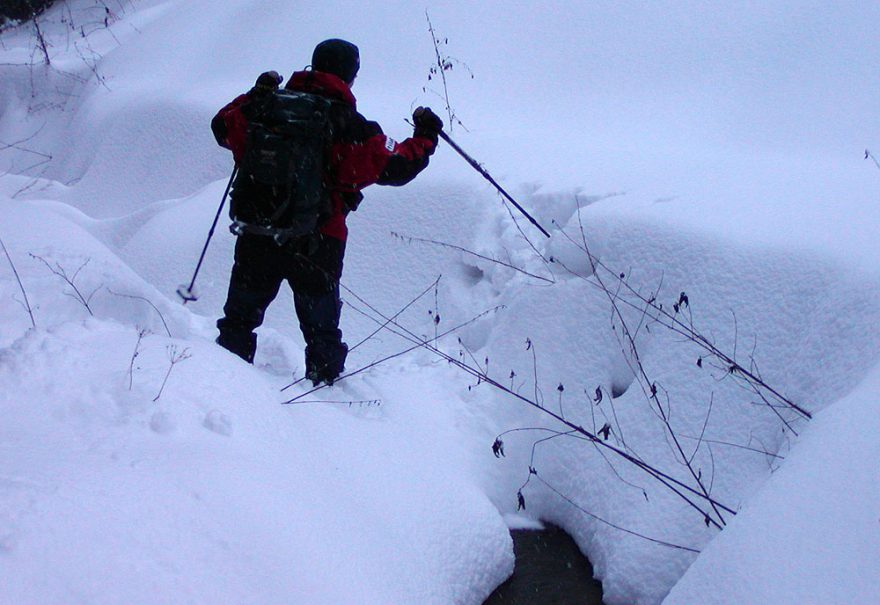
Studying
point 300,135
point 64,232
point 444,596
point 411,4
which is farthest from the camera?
point 411,4

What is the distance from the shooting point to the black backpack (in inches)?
103

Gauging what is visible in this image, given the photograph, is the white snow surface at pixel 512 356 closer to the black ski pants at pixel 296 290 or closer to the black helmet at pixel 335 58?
the black ski pants at pixel 296 290

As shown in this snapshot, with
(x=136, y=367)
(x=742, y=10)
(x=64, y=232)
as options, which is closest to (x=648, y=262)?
(x=136, y=367)

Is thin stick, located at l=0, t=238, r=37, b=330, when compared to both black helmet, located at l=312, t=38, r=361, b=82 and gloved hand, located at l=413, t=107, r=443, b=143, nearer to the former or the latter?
black helmet, located at l=312, t=38, r=361, b=82

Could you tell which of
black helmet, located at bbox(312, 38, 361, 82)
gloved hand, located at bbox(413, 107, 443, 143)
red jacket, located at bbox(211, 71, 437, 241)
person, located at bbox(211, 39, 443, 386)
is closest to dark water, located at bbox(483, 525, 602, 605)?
person, located at bbox(211, 39, 443, 386)

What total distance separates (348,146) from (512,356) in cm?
121

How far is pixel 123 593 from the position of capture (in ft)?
4.26

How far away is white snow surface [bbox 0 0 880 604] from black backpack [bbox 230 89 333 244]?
55cm

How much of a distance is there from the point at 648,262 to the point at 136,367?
6.57 ft

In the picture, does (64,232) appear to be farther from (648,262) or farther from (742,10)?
(742,10)

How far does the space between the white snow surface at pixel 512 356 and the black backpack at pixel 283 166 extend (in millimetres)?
549

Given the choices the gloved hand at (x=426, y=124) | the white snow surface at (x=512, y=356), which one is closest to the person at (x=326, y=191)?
the gloved hand at (x=426, y=124)

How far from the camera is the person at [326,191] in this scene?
8.99 ft

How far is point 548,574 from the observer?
2.55m
